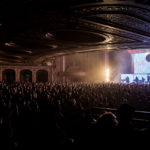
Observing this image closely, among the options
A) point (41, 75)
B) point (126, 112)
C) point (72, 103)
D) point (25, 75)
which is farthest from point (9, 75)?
point (126, 112)

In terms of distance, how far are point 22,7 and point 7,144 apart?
5.73 meters

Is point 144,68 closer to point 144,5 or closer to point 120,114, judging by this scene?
point 144,5

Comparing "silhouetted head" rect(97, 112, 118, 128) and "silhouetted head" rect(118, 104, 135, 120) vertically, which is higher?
"silhouetted head" rect(118, 104, 135, 120)

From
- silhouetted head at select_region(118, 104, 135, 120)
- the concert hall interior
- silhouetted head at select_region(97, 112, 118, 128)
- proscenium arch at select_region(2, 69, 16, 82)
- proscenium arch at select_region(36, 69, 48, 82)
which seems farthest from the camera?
proscenium arch at select_region(36, 69, 48, 82)

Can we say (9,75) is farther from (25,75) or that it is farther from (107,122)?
(107,122)

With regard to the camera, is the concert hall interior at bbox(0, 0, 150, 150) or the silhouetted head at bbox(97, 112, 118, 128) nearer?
the silhouetted head at bbox(97, 112, 118, 128)

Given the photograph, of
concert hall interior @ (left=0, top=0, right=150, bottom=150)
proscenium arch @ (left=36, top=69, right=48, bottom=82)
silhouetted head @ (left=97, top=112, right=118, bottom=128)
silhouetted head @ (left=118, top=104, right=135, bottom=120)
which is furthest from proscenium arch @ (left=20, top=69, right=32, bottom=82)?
silhouetted head @ (left=97, top=112, right=118, bottom=128)

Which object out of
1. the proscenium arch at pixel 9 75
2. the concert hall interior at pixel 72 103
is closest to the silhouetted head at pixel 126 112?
the concert hall interior at pixel 72 103

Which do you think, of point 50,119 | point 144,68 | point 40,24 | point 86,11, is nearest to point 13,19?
point 40,24

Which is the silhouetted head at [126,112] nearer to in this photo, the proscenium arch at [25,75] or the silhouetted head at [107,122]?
the silhouetted head at [107,122]

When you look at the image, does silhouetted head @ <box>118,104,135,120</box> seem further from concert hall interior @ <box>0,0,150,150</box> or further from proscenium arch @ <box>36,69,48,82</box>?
proscenium arch @ <box>36,69,48,82</box>

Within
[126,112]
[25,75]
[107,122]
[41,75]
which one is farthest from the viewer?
[41,75]

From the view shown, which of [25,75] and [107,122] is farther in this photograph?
[25,75]

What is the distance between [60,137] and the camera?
3973 mm
